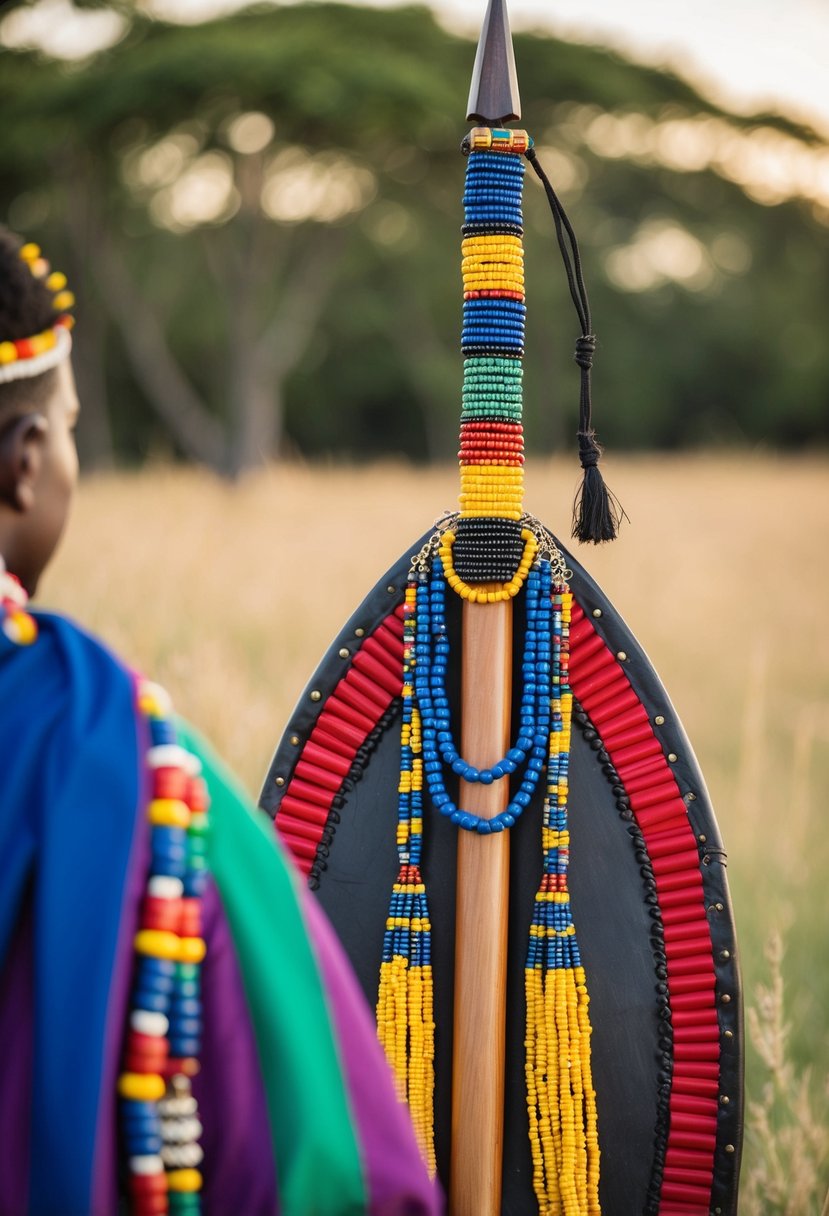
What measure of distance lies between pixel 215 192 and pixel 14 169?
6.46 feet

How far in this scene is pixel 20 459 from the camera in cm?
117

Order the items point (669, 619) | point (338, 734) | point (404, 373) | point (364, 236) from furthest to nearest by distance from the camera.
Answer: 1. point (404, 373)
2. point (364, 236)
3. point (669, 619)
4. point (338, 734)

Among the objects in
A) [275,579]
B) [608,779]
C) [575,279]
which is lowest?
[608,779]

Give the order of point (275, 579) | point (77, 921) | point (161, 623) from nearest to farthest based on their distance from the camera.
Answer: point (77, 921)
point (161, 623)
point (275, 579)

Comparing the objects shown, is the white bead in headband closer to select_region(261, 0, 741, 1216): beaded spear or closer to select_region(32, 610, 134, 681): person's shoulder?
select_region(32, 610, 134, 681): person's shoulder

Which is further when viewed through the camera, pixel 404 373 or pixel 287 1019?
pixel 404 373

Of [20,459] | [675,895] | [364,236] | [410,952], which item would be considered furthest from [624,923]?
[364,236]

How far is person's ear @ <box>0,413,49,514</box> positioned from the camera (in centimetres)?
117

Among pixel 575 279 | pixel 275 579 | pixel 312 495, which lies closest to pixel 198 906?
pixel 575 279

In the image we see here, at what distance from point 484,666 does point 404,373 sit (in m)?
21.3

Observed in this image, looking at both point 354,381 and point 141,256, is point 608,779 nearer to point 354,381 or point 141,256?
point 141,256

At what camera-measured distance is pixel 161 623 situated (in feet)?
13.6

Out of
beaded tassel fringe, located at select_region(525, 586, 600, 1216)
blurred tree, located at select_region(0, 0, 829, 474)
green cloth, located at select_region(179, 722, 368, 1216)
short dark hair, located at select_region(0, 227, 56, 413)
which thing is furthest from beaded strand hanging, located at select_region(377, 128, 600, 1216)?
blurred tree, located at select_region(0, 0, 829, 474)

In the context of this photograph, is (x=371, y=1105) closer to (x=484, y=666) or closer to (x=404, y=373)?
(x=484, y=666)
